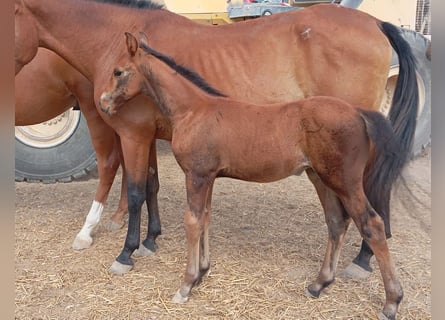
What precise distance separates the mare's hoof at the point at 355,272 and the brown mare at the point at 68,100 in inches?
74.2

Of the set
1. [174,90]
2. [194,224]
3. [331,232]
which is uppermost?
[174,90]

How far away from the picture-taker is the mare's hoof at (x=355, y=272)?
2.72 metres

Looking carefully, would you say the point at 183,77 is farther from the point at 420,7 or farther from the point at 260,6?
the point at 420,7

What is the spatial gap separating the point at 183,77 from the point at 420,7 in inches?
188

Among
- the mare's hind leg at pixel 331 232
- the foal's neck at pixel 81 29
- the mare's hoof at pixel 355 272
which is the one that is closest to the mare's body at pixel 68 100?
the foal's neck at pixel 81 29

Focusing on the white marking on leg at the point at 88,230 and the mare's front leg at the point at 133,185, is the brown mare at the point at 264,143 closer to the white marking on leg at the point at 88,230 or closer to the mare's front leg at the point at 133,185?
the mare's front leg at the point at 133,185

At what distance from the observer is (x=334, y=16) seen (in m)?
2.78

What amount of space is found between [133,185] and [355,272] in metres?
1.54

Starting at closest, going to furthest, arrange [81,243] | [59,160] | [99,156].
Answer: [81,243], [99,156], [59,160]

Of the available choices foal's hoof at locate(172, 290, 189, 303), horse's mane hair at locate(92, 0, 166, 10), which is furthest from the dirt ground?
horse's mane hair at locate(92, 0, 166, 10)

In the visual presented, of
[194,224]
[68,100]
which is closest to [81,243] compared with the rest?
[68,100]

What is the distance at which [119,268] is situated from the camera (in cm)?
282

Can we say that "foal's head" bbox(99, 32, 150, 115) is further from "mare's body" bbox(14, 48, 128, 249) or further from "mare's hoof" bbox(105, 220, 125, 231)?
"mare's hoof" bbox(105, 220, 125, 231)

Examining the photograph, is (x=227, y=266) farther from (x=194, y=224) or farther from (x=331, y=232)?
(x=331, y=232)
